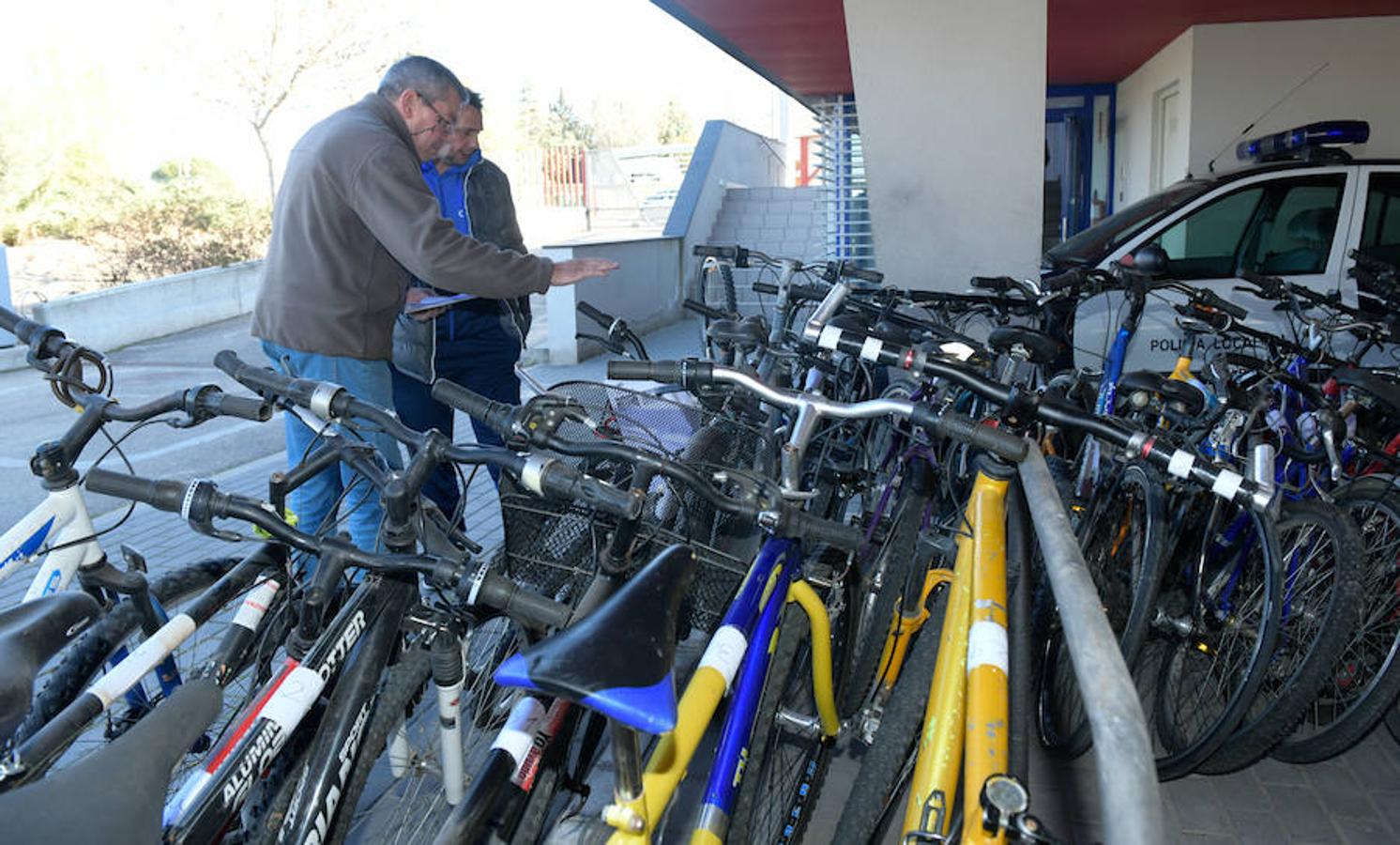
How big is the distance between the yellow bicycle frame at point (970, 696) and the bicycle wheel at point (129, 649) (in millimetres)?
1328

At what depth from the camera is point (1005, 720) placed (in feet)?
5.51

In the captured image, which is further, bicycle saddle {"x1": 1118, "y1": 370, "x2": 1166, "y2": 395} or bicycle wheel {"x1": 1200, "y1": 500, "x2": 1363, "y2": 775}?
bicycle saddle {"x1": 1118, "y1": 370, "x2": 1166, "y2": 395}

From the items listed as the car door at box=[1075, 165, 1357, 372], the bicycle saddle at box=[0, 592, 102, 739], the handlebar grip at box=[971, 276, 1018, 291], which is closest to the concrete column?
the car door at box=[1075, 165, 1357, 372]

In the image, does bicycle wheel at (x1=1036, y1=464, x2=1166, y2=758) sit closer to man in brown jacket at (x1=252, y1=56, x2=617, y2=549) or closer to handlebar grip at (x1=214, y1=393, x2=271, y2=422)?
man in brown jacket at (x1=252, y1=56, x2=617, y2=549)

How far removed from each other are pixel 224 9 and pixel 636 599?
76.6 ft

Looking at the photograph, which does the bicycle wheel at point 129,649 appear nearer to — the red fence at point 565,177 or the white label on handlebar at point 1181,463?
the white label on handlebar at point 1181,463

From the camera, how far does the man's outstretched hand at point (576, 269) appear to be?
11.3 ft

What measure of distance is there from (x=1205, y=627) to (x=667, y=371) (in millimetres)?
1706

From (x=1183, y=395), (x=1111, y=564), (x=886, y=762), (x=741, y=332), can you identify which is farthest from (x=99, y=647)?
(x=1183, y=395)

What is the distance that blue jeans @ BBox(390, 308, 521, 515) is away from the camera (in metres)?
4.25

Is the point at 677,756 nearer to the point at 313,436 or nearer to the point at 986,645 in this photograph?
the point at 986,645

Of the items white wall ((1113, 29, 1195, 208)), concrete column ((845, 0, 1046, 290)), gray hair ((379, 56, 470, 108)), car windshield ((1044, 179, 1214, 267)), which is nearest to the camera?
gray hair ((379, 56, 470, 108))

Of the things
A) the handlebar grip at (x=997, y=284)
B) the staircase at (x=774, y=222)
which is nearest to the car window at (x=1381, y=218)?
the handlebar grip at (x=997, y=284)

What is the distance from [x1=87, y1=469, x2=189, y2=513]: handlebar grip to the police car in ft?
19.1
